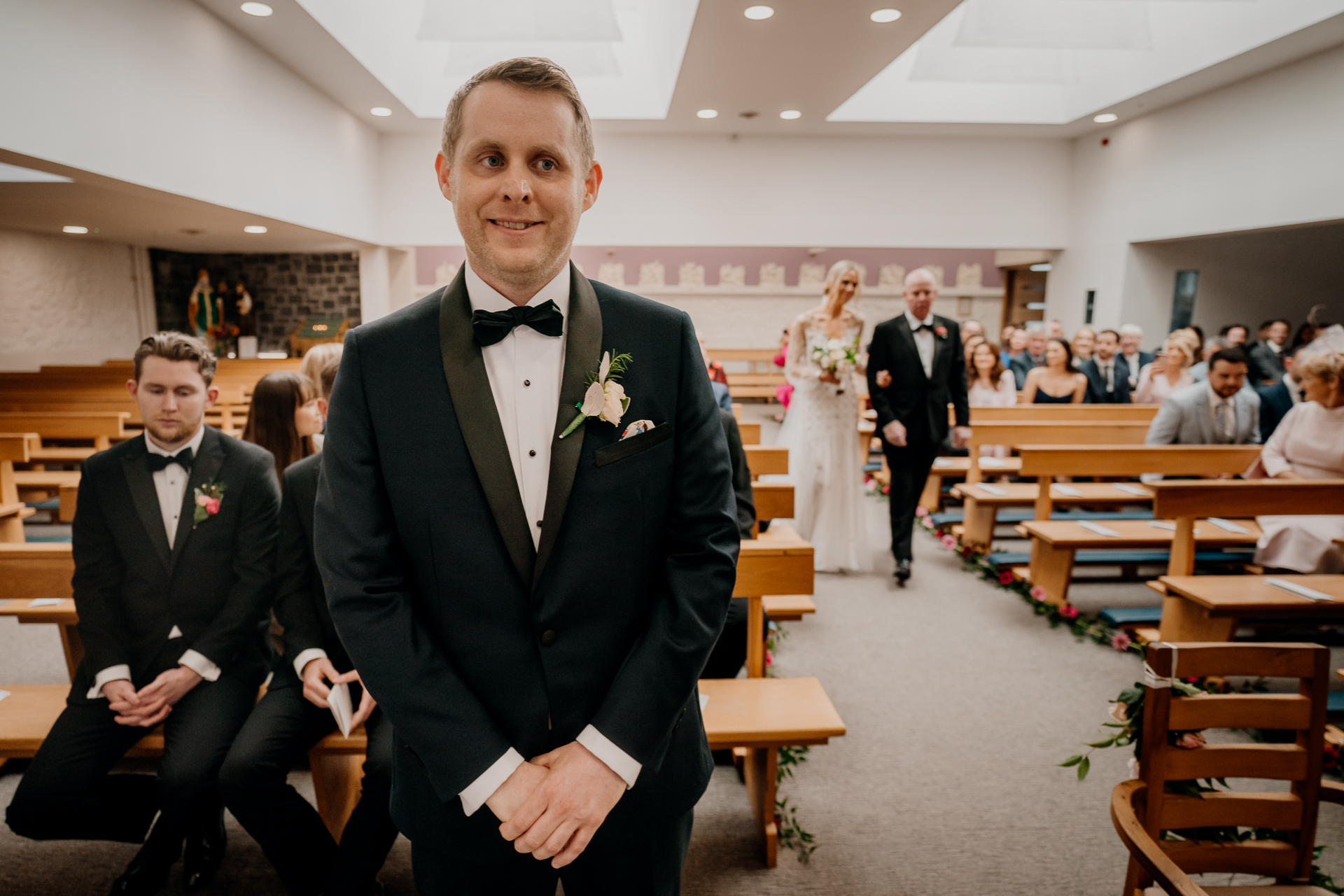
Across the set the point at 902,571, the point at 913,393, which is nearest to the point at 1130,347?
the point at 913,393

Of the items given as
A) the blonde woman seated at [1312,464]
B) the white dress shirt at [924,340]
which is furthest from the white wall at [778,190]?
the blonde woman seated at [1312,464]

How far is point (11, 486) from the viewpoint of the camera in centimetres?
496

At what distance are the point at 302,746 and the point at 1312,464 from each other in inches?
183

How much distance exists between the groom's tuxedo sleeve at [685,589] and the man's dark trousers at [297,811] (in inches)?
39.5

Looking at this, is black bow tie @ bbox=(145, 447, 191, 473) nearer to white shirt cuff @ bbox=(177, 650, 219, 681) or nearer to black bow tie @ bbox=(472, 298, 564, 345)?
white shirt cuff @ bbox=(177, 650, 219, 681)

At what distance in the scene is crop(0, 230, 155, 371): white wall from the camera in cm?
877

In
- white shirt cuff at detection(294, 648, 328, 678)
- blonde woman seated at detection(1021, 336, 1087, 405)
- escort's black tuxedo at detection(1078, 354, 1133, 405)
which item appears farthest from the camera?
escort's black tuxedo at detection(1078, 354, 1133, 405)

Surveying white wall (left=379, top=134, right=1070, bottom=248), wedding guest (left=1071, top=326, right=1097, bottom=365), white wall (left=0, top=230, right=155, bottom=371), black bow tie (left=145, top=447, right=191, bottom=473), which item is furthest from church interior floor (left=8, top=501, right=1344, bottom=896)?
white wall (left=0, top=230, right=155, bottom=371)

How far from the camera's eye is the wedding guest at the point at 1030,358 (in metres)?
7.93

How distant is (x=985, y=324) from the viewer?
13688 millimetres

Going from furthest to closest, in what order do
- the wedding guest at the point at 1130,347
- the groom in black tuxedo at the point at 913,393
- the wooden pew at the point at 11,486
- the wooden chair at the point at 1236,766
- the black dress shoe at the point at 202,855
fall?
the wedding guest at the point at 1130,347
the groom in black tuxedo at the point at 913,393
the wooden pew at the point at 11,486
the black dress shoe at the point at 202,855
the wooden chair at the point at 1236,766

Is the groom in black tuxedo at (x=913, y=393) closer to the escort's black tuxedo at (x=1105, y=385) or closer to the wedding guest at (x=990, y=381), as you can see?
the wedding guest at (x=990, y=381)

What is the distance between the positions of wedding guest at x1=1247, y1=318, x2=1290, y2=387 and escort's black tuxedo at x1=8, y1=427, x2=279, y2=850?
8.06m

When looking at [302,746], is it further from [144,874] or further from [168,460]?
[168,460]
